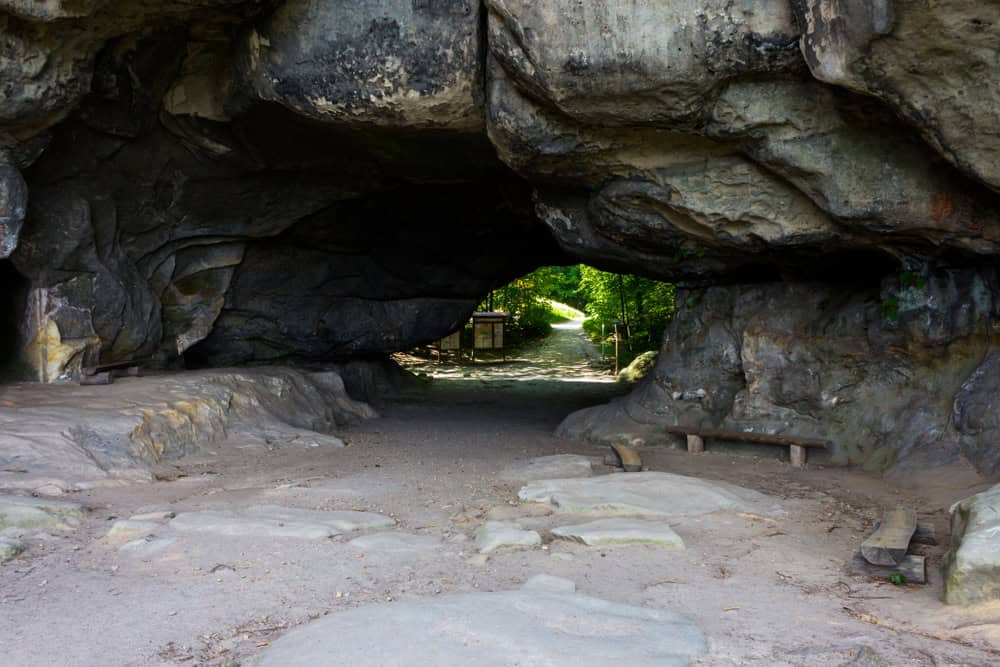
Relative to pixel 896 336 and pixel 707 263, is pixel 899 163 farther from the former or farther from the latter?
pixel 707 263

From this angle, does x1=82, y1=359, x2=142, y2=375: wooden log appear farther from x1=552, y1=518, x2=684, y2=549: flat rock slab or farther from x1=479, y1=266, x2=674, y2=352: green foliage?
x1=479, y1=266, x2=674, y2=352: green foliage

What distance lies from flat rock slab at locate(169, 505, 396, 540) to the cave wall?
3.96 m

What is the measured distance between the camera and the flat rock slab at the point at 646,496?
5.70 metres

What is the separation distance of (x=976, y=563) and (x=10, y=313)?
932cm

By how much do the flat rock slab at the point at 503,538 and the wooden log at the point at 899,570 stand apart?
179 centimetres

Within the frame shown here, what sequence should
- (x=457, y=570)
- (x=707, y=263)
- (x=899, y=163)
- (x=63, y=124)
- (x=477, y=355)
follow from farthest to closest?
(x=477, y=355)
(x=707, y=263)
(x=63, y=124)
(x=899, y=163)
(x=457, y=570)

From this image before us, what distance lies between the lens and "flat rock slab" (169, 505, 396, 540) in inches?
202

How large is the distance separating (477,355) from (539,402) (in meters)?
9.45

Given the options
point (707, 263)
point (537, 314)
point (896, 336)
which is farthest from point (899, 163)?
point (537, 314)

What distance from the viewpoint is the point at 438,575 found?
14.7ft

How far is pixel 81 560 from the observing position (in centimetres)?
461

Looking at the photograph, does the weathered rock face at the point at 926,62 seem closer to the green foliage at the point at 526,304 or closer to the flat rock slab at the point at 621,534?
the flat rock slab at the point at 621,534

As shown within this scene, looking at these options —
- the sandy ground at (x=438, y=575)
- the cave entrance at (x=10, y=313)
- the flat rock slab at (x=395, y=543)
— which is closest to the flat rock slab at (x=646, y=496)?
the sandy ground at (x=438, y=575)

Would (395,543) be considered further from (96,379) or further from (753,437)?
(96,379)
